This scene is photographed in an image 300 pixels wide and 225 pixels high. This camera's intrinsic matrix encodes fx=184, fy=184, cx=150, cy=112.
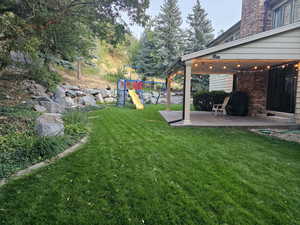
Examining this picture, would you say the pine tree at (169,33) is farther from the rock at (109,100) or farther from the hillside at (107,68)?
the rock at (109,100)

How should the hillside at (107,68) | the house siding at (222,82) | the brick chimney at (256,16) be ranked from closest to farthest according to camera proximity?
the brick chimney at (256,16), the house siding at (222,82), the hillside at (107,68)

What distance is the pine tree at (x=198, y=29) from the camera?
18.0 meters

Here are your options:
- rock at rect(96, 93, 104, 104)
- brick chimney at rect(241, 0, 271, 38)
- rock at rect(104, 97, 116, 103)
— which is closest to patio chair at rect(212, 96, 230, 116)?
brick chimney at rect(241, 0, 271, 38)

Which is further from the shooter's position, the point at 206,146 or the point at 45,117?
the point at 45,117

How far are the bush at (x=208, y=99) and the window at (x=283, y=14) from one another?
3.64 metres

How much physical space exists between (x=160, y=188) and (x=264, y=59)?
504 cm

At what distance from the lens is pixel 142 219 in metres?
1.64

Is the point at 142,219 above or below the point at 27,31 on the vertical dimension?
below

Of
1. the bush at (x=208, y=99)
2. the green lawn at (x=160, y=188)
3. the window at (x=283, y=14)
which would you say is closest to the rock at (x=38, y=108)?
the green lawn at (x=160, y=188)

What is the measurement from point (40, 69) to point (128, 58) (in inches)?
1159

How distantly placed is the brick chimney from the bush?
3.16m

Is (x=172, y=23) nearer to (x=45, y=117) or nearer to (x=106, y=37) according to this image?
(x=106, y=37)

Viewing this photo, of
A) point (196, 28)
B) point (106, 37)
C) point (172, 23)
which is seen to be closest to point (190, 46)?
point (196, 28)

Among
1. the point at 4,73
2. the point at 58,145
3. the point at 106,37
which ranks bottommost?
the point at 58,145
